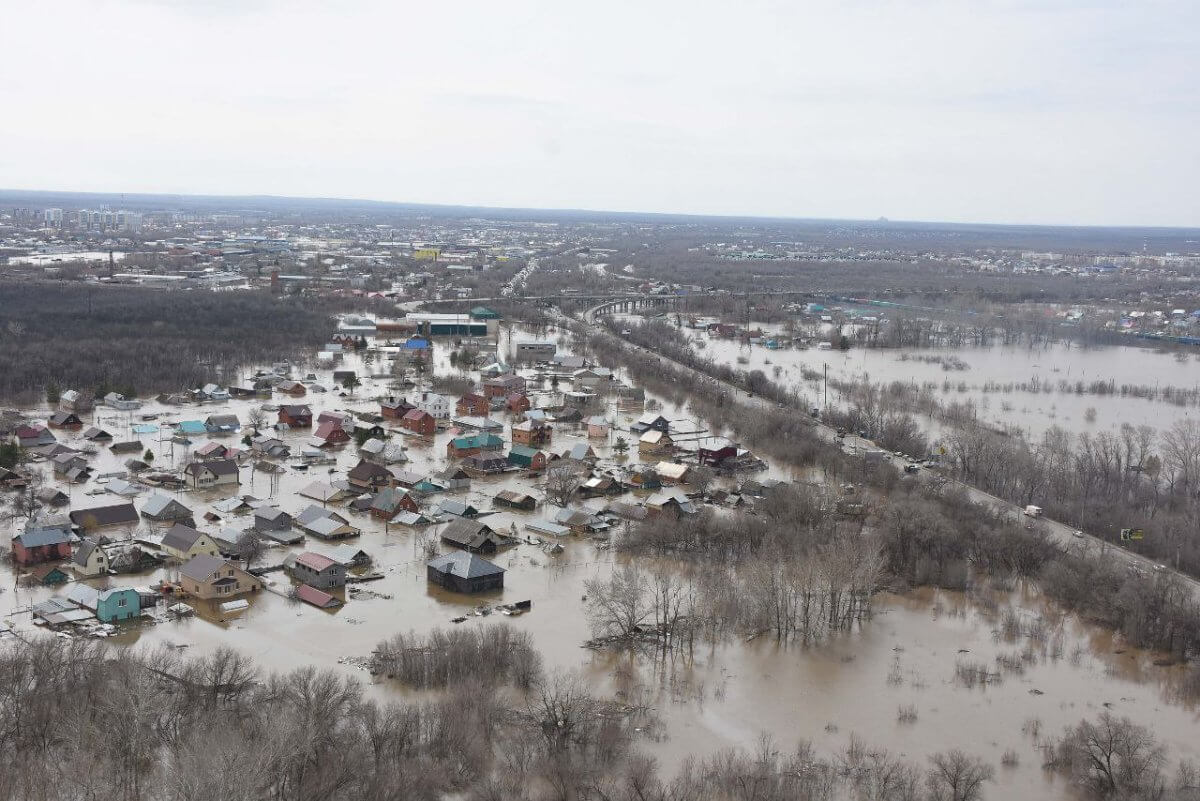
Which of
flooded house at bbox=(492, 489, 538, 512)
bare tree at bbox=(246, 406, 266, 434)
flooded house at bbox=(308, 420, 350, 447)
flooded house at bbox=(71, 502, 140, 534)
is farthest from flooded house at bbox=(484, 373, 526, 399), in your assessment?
flooded house at bbox=(71, 502, 140, 534)

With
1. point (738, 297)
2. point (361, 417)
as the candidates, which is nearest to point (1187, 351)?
point (738, 297)

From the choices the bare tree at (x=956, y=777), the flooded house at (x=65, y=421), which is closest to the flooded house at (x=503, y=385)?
the flooded house at (x=65, y=421)

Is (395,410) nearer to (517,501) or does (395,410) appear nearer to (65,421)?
(65,421)

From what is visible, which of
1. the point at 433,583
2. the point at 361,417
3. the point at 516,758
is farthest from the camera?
the point at 361,417

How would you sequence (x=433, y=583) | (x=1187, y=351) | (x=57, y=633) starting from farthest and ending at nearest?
(x=1187, y=351) → (x=433, y=583) → (x=57, y=633)

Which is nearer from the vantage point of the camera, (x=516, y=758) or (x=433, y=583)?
(x=516, y=758)

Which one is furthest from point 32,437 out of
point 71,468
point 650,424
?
point 650,424

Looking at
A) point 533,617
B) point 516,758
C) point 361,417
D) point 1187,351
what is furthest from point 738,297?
point 516,758

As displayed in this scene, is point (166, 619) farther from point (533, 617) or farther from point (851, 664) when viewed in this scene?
point (851, 664)
